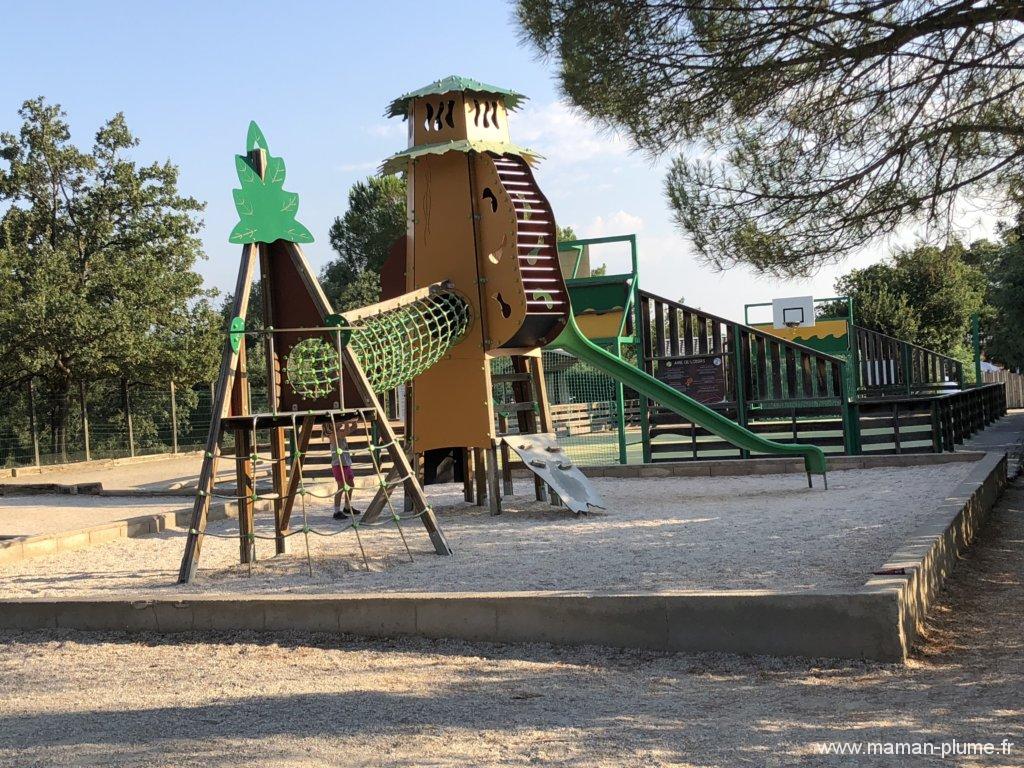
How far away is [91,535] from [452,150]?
5115 millimetres

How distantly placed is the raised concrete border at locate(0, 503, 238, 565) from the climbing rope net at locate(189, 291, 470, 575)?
170cm

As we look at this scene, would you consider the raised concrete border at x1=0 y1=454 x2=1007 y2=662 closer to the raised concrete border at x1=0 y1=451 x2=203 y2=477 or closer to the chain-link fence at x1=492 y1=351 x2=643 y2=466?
the chain-link fence at x1=492 y1=351 x2=643 y2=466

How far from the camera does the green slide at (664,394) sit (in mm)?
12086

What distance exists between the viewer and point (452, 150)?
1117 centimetres

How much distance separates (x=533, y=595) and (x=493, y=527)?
14.7ft

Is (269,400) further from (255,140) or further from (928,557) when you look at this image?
(928,557)

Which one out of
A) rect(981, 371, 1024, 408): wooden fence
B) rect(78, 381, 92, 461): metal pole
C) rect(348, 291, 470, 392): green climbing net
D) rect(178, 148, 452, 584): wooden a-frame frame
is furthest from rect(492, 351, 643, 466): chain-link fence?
rect(981, 371, 1024, 408): wooden fence

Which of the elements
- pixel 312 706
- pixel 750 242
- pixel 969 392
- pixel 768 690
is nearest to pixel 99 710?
pixel 312 706

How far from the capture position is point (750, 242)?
31.5 feet

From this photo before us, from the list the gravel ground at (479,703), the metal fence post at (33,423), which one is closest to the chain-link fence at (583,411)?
the metal fence post at (33,423)

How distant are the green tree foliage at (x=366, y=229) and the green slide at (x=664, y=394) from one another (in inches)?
1806

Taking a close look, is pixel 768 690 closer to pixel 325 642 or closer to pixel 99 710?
pixel 325 642

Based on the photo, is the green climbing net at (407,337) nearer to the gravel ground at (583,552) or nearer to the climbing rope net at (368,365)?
the climbing rope net at (368,365)

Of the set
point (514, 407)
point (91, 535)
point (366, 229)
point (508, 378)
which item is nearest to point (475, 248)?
point (508, 378)
